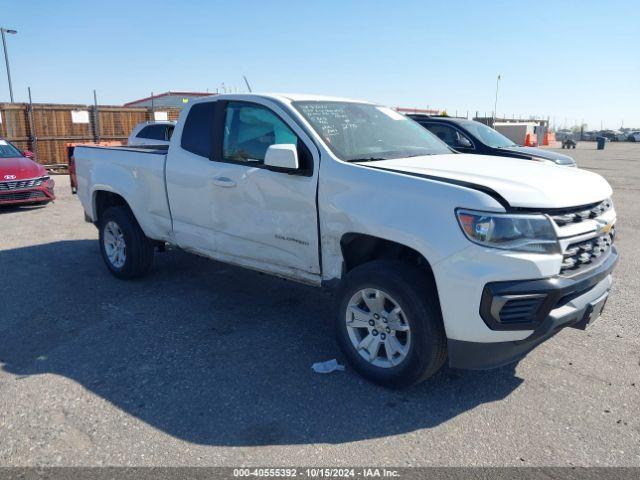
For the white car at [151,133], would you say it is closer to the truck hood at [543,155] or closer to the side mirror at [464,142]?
the side mirror at [464,142]

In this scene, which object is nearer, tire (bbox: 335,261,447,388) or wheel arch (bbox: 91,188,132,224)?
tire (bbox: 335,261,447,388)

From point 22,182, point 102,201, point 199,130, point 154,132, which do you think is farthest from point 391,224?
point 154,132

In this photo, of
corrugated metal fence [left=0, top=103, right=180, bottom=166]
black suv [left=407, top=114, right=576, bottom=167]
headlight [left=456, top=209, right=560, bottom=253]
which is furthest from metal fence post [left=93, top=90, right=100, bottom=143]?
headlight [left=456, top=209, right=560, bottom=253]

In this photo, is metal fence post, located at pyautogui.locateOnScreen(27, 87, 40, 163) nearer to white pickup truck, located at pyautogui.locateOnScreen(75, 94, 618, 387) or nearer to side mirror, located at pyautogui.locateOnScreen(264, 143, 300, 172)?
white pickup truck, located at pyautogui.locateOnScreen(75, 94, 618, 387)

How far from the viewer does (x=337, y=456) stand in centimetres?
291

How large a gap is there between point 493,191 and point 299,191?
142cm

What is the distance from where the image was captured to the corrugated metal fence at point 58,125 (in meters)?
18.4

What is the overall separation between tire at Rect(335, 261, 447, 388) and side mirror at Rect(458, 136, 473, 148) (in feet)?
23.8

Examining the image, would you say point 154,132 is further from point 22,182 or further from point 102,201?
point 102,201

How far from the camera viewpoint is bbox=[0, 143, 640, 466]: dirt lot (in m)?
2.96

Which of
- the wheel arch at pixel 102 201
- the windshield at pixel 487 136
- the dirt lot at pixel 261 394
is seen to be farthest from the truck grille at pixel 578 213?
the windshield at pixel 487 136

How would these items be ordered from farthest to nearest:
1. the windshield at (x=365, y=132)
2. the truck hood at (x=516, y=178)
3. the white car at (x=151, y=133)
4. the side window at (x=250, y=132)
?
1. the white car at (x=151, y=133)
2. the side window at (x=250, y=132)
3. the windshield at (x=365, y=132)
4. the truck hood at (x=516, y=178)

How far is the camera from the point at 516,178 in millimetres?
3361

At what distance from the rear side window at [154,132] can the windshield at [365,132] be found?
8198 mm
